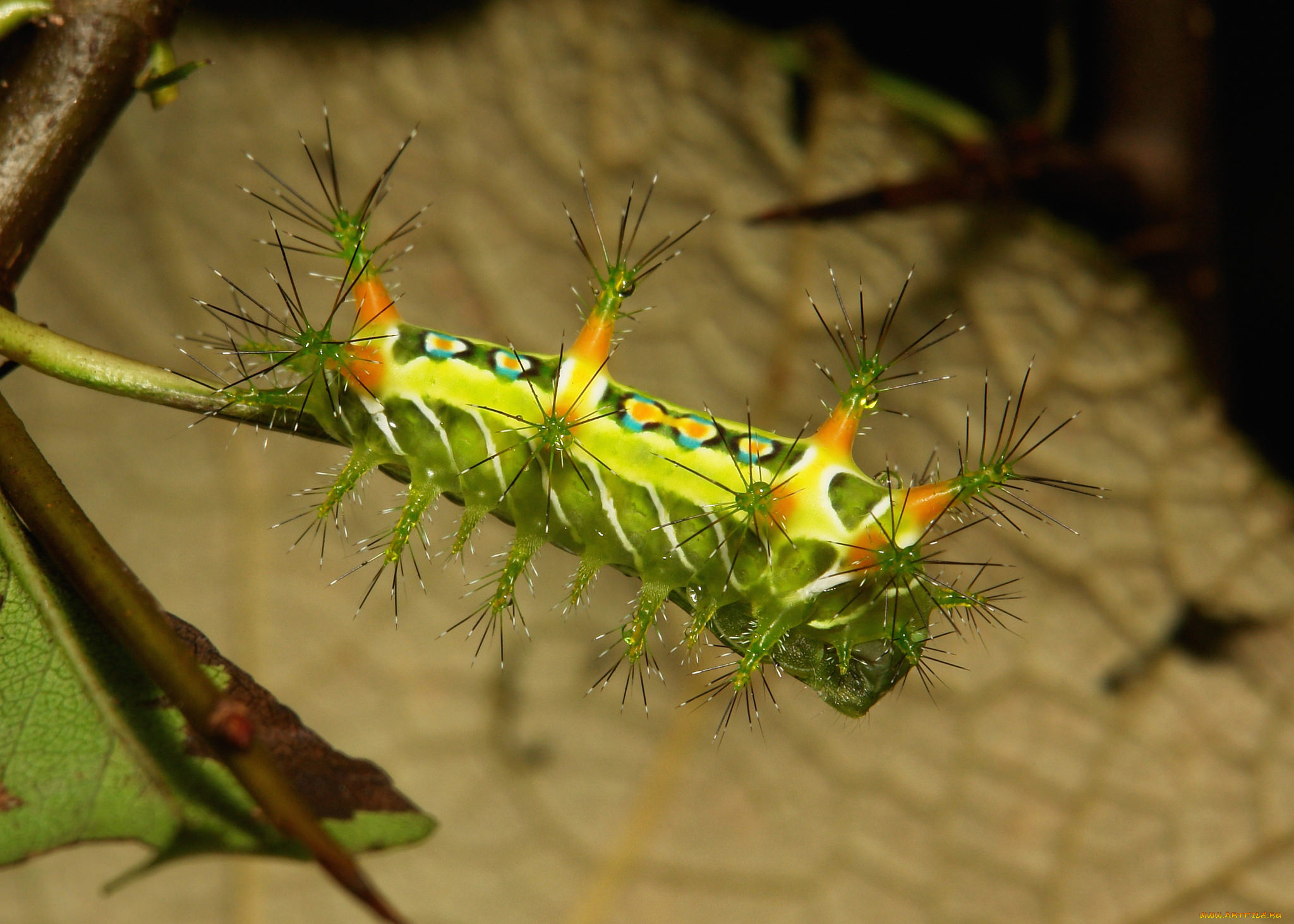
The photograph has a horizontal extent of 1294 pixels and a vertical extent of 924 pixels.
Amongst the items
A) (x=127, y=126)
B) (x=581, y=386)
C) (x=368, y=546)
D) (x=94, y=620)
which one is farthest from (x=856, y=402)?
(x=127, y=126)

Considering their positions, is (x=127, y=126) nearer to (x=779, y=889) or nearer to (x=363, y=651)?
(x=363, y=651)

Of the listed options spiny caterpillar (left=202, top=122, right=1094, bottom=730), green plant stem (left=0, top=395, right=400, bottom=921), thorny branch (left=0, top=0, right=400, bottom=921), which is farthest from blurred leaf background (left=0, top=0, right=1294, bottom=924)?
green plant stem (left=0, top=395, right=400, bottom=921)

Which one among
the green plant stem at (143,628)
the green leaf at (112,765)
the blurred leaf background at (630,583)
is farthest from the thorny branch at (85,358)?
the blurred leaf background at (630,583)

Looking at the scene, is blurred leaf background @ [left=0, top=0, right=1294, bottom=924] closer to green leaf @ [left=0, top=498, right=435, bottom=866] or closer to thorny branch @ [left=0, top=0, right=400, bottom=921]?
green leaf @ [left=0, top=498, right=435, bottom=866]

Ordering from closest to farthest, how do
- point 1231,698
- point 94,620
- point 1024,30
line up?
point 94,620 < point 1024,30 < point 1231,698

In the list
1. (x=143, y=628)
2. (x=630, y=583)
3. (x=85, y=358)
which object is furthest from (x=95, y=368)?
(x=630, y=583)

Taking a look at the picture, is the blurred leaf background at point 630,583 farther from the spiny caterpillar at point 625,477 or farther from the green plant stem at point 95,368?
the green plant stem at point 95,368
